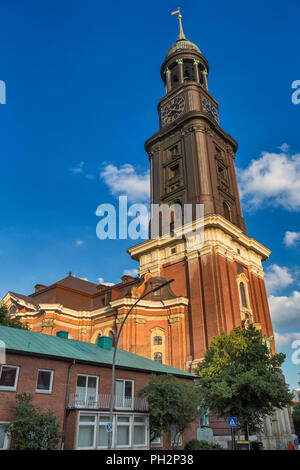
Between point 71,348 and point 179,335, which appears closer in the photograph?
point 71,348

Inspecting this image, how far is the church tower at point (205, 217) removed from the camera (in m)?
42.0

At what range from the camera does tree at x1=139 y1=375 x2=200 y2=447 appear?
69.8 feet

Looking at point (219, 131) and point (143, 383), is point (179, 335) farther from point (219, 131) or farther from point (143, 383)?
point (219, 131)

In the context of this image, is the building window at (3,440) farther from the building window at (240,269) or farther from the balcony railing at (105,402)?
the building window at (240,269)

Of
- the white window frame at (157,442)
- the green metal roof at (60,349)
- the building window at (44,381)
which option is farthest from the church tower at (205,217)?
the building window at (44,381)

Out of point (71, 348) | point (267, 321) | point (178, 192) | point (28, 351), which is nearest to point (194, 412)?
point (71, 348)

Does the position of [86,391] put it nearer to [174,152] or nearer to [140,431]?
[140,431]

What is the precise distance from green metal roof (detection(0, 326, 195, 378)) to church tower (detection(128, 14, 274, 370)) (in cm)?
1566

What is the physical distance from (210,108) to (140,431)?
53215 mm

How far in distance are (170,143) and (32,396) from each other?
4585 cm

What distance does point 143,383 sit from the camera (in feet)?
79.2

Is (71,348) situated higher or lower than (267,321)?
lower

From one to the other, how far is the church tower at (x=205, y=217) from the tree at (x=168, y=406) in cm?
1756

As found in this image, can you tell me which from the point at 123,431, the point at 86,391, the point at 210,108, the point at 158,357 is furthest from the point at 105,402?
the point at 210,108
